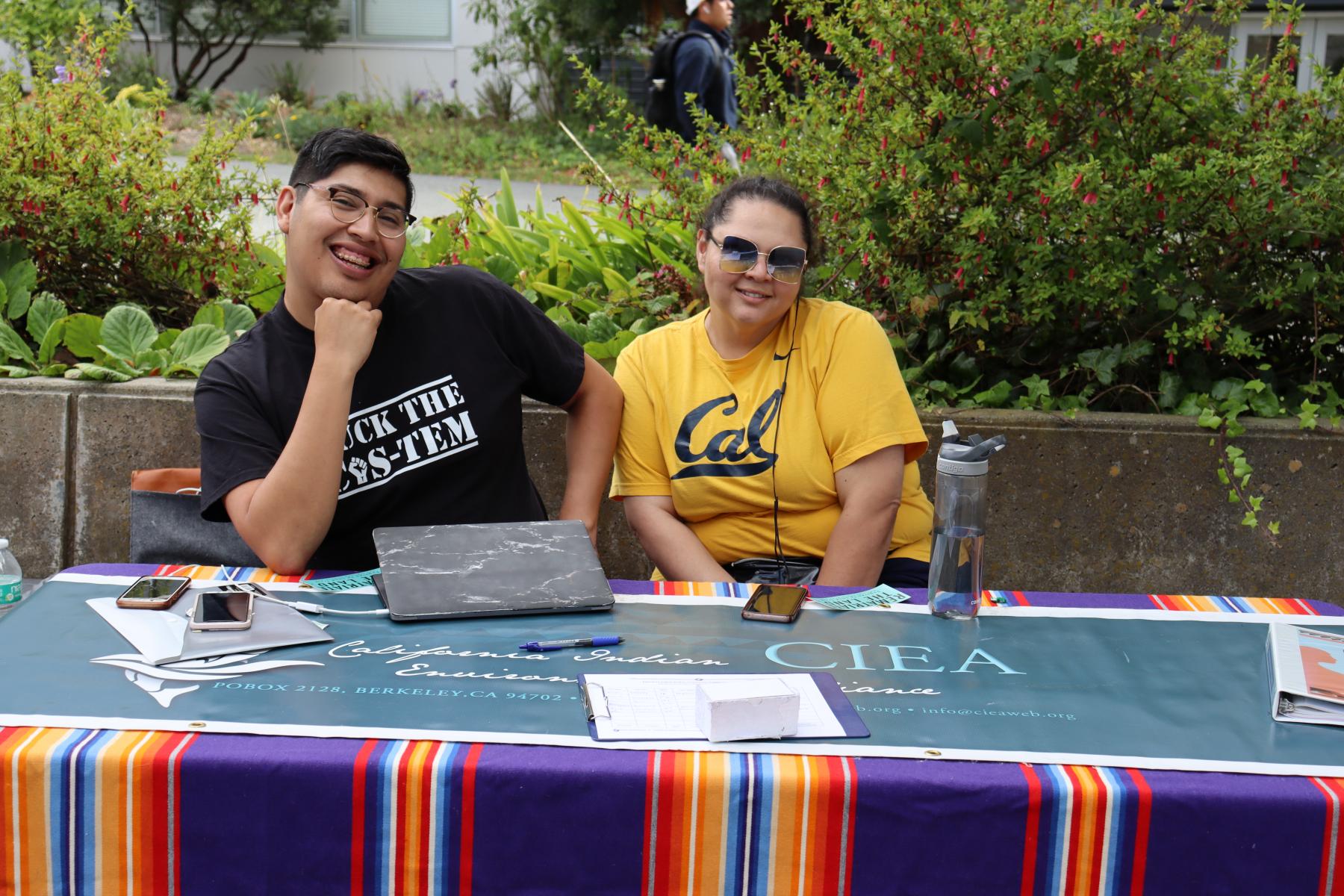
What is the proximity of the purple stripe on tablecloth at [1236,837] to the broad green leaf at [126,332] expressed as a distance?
3.31 m

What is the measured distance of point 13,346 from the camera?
12.9ft

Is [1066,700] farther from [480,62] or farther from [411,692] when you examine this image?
[480,62]

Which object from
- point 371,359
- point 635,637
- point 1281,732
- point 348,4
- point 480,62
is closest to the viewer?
point 1281,732

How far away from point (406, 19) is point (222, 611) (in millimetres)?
19173

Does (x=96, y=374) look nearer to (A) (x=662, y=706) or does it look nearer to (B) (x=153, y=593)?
(B) (x=153, y=593)

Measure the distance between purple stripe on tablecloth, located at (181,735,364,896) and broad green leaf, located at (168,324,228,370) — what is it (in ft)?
8.35

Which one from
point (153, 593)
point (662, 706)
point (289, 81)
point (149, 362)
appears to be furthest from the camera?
point (289, 81)

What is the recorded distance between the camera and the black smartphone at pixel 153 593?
2.04 meters

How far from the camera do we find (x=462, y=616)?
6.77 ft

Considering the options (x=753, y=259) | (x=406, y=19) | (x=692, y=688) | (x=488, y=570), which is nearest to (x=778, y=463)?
(x=753, y=259)

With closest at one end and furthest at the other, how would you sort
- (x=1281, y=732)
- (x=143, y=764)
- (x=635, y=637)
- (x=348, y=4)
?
(x=143, y=764) → (x=1281, y=732) → (x=635, y=637) → (x=348, y=4)

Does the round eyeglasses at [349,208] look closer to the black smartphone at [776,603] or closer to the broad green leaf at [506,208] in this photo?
the black smartphone at [776,603]

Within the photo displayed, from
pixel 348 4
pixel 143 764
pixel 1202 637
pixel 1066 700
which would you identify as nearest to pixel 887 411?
pixel 1202 637

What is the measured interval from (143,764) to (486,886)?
17.2 inches
